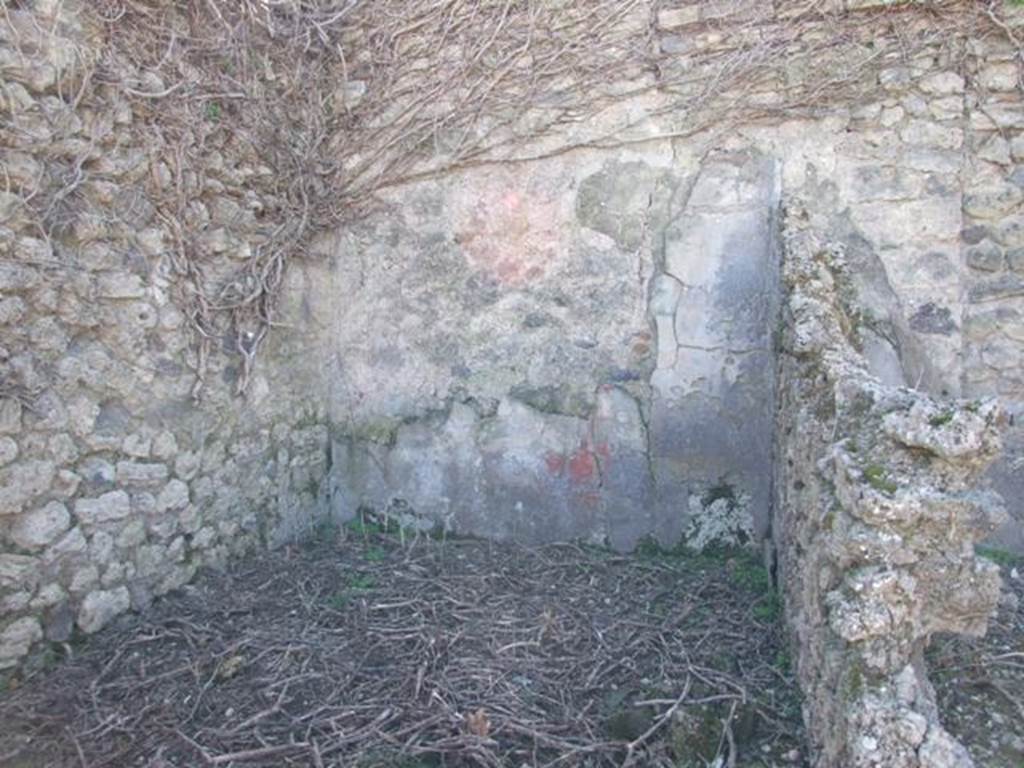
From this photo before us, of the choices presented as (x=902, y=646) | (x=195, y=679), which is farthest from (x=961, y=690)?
(x=195, y=679)

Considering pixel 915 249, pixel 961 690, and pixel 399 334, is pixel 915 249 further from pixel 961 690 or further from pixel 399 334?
pixel 399 334

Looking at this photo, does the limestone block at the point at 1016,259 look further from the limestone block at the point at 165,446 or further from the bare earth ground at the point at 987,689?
the limestone block at the point at 165,446

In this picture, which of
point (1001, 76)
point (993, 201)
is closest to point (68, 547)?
point (993, 201)

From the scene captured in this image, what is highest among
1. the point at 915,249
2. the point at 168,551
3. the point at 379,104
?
the point at 379,104

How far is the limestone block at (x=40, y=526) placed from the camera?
3000 mm

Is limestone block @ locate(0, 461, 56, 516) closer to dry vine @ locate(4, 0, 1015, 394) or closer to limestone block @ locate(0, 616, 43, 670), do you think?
limestone block @ locate(0, 616, 43, 670)

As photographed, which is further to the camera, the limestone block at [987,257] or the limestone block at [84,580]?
the limestone block at [987,257]

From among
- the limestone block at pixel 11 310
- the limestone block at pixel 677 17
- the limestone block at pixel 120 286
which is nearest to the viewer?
the limestone block at pixel 11 310

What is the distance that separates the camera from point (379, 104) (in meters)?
4.43

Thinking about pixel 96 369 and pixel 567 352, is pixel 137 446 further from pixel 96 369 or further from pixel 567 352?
pixel 567 352

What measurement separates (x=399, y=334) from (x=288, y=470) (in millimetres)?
849

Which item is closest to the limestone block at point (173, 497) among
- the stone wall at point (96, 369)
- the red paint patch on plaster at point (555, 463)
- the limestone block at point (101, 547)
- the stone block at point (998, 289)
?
the stone wall at point (96, 369)

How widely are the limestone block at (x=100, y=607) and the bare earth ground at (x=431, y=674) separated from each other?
49 millimetres

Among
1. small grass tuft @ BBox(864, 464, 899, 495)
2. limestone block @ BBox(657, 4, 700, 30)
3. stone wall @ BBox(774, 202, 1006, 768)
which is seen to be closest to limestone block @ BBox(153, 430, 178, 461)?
stone wall @ BBox(774, 202, 1006, 768)
